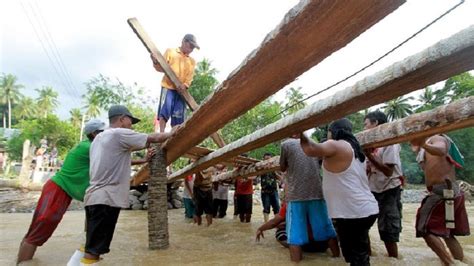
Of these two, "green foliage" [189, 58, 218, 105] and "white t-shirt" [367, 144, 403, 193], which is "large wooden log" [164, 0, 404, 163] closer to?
"white t-shirt" [367, 144, 403, 193]

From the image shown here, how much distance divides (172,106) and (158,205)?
142 cm

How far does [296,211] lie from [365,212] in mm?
Result: 1305

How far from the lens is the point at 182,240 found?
5781mm

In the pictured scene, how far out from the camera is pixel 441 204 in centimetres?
358

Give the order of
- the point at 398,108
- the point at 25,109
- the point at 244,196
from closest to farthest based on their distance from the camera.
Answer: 1. the point at 244,196
2. the point at 398,108
3. the point at 25,109

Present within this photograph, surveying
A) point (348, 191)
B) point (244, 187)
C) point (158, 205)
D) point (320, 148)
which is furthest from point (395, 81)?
point (244, 187)

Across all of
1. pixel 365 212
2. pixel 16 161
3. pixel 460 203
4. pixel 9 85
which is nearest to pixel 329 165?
pixel 365 212

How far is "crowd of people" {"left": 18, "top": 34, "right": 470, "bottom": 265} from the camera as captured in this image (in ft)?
9.89

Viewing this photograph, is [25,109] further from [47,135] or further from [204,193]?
[204,193]

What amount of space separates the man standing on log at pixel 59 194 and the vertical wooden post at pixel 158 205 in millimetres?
1112

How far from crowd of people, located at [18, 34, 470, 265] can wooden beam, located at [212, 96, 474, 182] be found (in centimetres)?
28

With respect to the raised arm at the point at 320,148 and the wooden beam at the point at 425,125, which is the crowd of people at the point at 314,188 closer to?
the raised arm at the point at 320,148

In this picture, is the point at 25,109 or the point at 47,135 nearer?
the point at 47,135


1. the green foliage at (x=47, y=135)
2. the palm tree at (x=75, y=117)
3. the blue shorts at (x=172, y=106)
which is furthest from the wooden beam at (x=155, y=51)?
the palm tree at (x=75, y=117)
